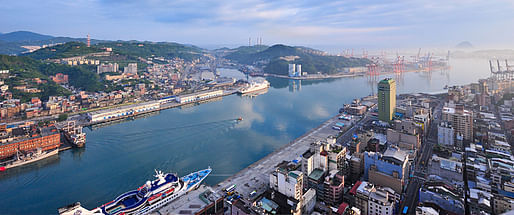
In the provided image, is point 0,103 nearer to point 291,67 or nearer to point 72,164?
point 72,164

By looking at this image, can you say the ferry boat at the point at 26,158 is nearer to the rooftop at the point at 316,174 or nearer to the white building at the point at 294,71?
the rooftop at the point at 316,174

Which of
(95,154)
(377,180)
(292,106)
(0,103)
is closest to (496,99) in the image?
(292,106)

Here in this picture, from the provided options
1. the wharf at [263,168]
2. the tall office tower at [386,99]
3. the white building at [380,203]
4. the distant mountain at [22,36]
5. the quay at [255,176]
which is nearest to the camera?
the white building at [380,203]

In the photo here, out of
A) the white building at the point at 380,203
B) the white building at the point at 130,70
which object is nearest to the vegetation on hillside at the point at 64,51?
the white building at the point at 130,70

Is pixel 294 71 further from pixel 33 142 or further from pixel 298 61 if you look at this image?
pixel 33 142

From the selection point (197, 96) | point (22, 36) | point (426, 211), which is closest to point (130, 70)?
point (197, 96)

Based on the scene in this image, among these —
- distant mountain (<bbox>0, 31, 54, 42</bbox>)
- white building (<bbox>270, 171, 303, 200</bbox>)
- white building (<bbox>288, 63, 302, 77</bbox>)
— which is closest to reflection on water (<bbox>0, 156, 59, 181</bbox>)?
white building (<bbox>270, 171, 303, 200</bbox>)
